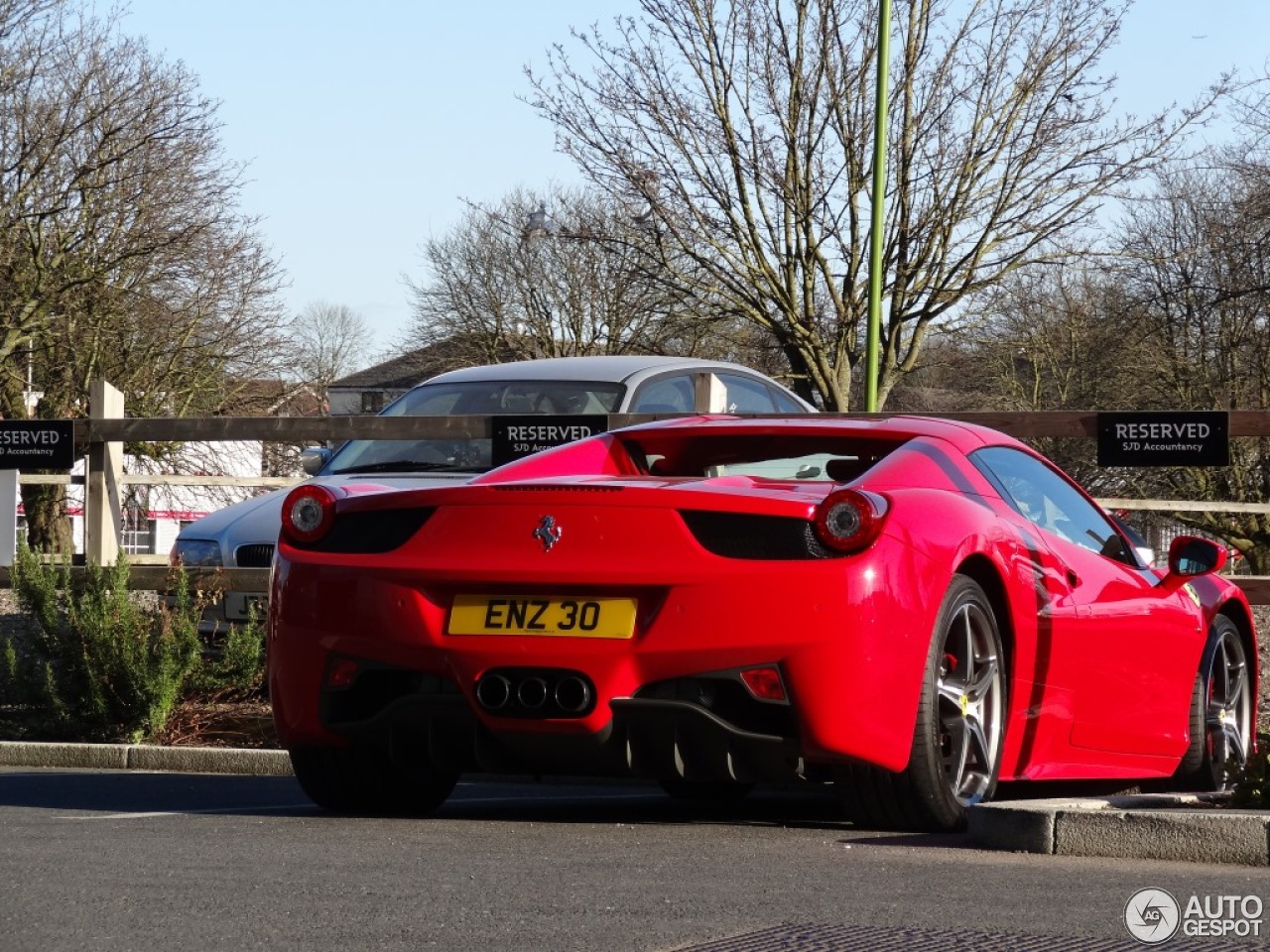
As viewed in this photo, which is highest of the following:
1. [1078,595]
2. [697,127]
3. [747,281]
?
[697,127]

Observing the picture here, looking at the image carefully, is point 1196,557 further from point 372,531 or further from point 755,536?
point 372,531

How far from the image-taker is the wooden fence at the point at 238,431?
9797 mm

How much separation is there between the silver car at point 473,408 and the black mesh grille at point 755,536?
4793 millimetres

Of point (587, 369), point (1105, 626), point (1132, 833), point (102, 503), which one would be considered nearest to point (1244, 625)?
point (1105, 626)

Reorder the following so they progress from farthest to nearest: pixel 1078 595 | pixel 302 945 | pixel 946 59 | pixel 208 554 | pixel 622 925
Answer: pixel 946 59 → pixel 208 554 → pixel 1078 595 → pixel 622 925 → pixel 302 945

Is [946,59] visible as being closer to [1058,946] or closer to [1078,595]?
[1078,595]

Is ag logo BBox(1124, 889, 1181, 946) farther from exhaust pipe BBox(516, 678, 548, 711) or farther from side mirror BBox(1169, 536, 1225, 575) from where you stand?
side mirror BBox(1169, 536, 1225, 575)

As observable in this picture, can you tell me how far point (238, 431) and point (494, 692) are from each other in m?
6.23

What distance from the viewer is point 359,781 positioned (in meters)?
6.06

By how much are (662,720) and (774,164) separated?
83.2 ft

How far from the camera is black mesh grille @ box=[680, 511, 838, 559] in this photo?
5.19 metres

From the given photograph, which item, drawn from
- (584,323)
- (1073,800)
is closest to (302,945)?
(1073,800)

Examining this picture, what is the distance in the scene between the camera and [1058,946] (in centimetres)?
366

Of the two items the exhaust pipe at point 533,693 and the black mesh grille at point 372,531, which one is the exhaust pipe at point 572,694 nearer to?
the exhaust pipe at point 533,693
